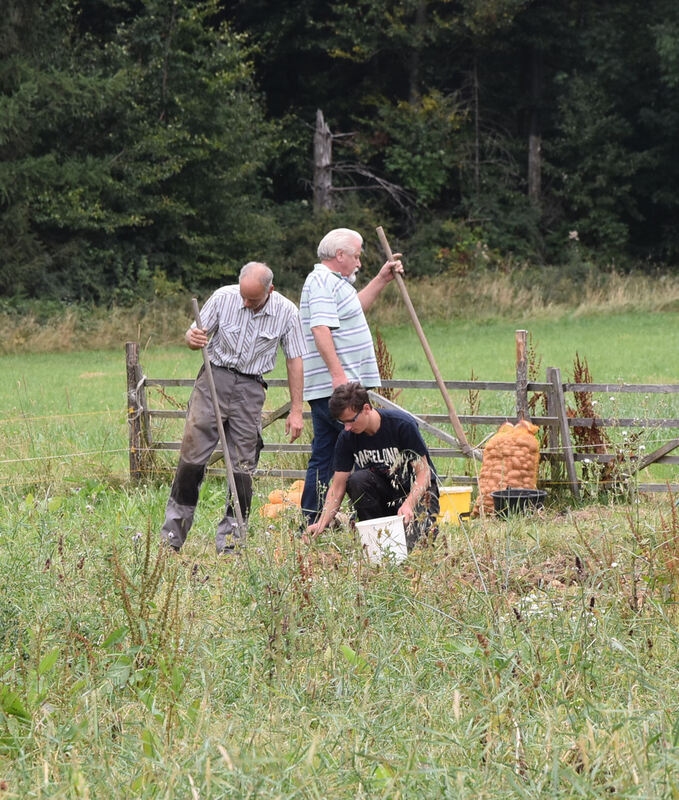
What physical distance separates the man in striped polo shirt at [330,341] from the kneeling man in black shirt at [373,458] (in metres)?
0.59

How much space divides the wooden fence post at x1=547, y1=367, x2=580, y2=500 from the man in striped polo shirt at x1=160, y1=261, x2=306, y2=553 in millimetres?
2198

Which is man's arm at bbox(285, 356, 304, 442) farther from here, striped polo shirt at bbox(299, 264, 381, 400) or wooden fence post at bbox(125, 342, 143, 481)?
wooden fence post at bbox(125, 342, 143, 481)

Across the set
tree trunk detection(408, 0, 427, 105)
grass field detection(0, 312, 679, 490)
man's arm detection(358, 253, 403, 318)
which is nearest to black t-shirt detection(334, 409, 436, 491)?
grass field detection(0, 312, 679, 490)

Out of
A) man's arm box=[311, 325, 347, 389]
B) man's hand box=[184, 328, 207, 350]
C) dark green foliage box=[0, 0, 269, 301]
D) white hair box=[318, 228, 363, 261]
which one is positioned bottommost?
man's arm box=[311, 325, 347, 389]

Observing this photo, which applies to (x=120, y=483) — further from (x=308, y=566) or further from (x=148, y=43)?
(x=148, y=43)

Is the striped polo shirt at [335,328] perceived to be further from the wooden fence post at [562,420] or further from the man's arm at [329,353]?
the wooden fence post at [562,420]

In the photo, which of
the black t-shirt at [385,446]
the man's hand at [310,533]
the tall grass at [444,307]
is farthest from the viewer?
the tall grass at [444,307]

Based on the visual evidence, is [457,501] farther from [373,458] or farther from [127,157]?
[127,157]

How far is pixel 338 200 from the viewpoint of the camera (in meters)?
32.9

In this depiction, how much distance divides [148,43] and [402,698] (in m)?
27.1

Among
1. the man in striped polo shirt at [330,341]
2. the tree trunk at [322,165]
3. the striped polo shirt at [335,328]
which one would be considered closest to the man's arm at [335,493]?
the man in striped polo shirt at [330,341]

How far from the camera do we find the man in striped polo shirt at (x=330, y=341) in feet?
22.2

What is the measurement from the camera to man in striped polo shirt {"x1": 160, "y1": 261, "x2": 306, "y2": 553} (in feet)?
22.4

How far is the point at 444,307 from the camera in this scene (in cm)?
2695
